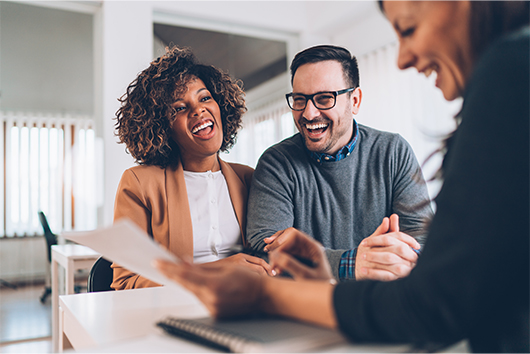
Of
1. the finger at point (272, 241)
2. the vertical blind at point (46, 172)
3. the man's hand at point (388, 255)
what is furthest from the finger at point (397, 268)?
the vertical blind at point (46, 172)

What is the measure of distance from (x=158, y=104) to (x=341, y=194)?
30.1 inches

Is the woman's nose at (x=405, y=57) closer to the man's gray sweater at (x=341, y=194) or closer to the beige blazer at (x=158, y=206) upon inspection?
the man's gray sweater at (x=341, y=194)

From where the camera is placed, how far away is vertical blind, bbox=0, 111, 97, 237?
6.46 m

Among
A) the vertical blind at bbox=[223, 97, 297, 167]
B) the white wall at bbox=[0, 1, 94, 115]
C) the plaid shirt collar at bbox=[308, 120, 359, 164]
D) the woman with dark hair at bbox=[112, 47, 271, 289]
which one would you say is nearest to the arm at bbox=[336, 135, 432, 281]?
the plaid shirt collar at bbox=[308, 120, 359, 164]

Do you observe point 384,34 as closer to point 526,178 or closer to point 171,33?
point 171,33

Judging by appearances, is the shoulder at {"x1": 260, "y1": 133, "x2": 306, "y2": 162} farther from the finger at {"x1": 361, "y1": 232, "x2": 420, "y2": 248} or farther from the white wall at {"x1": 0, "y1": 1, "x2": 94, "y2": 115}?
the white wall at {"x1": 0, "y1": 1, "x2": 94, "y2": 115}

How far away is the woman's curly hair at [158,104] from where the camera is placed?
5.27 feet

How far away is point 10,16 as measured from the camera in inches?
138

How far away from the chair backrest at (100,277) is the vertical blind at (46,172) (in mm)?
5288

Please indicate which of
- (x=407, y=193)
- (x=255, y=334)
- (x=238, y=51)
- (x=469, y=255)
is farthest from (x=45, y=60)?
(x=469, y=255)

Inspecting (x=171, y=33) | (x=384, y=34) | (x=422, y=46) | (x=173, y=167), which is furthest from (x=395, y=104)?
(x=422, y=46)

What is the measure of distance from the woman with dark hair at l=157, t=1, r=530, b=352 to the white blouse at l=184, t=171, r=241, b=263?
3.29 ft

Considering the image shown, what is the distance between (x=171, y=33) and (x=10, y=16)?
1312 millimetres

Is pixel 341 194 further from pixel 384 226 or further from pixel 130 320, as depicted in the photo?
pixel 130 320
